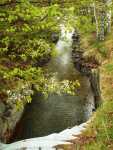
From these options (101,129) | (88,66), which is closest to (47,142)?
(101,129)

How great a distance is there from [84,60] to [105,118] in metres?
19.7

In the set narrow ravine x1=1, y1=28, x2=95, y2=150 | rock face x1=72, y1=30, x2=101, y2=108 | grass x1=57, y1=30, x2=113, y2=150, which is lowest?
narrow ravine x1=1, y1=28, x2=95, y2=150

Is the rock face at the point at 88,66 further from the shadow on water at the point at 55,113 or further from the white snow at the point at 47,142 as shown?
the white snow at the point at 47,142

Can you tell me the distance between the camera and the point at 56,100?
23.8m

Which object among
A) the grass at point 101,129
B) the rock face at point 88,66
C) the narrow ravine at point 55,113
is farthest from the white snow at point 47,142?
the rock face at point 88,66

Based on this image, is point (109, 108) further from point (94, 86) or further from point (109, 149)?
point (94, 86)

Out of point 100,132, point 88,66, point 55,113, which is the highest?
point 100,132

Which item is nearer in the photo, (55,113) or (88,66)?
(55,113)

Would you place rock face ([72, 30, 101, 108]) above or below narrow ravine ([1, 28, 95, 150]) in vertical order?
above

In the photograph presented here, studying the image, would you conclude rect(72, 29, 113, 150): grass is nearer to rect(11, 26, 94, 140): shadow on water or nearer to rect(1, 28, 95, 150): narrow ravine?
rect(1, 28, 95, 150): narrow ravine

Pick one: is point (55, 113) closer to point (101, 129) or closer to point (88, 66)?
point (88, 66)

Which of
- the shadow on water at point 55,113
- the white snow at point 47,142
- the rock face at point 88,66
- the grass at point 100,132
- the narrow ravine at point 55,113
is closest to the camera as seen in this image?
the grass at point 100,132

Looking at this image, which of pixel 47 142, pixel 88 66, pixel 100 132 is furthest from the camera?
pixel 88 66

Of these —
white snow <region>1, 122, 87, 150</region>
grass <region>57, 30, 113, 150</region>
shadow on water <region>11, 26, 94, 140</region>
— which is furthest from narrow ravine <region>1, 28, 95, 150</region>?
grass <region>57, 30, 113, 150</region>
